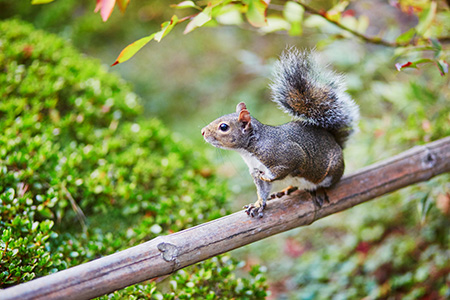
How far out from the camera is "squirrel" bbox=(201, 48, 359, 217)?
139 cm

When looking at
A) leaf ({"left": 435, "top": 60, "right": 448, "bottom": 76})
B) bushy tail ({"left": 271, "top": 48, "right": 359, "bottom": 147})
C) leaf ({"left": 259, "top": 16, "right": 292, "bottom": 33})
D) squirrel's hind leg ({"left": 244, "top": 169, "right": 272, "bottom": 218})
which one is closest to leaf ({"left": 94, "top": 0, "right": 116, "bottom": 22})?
bushy tail ({"left": 271, "top": 48, "right": 359, "bottom": 147})

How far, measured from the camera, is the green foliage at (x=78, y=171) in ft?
4.83

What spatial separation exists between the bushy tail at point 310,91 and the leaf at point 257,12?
156 mm

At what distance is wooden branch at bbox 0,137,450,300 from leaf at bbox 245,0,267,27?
0.65 m

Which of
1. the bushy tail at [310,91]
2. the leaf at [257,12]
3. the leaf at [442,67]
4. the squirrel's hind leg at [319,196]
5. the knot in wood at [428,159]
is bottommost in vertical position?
the knot in wood at [428,159]

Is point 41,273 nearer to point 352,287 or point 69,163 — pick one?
point 69,163

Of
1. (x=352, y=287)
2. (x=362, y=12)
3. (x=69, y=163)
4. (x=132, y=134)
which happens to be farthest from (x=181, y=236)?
(x=362, y=12)

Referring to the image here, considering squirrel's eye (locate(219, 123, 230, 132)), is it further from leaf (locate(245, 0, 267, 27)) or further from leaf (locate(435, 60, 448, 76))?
leaf (locate(435, 60, 448, 76))

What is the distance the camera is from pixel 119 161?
1.99 metres

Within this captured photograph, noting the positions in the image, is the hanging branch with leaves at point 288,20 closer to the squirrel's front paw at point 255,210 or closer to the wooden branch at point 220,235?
the wooden branch at point 220,235

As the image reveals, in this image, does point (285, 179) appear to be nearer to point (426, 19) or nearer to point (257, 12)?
point (257, 12)

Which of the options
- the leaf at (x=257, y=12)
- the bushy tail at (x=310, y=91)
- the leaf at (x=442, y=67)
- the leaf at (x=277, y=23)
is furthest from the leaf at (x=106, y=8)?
the leaf at (x=442, y=67)

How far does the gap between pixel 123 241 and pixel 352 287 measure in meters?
1.44

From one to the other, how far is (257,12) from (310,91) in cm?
34
